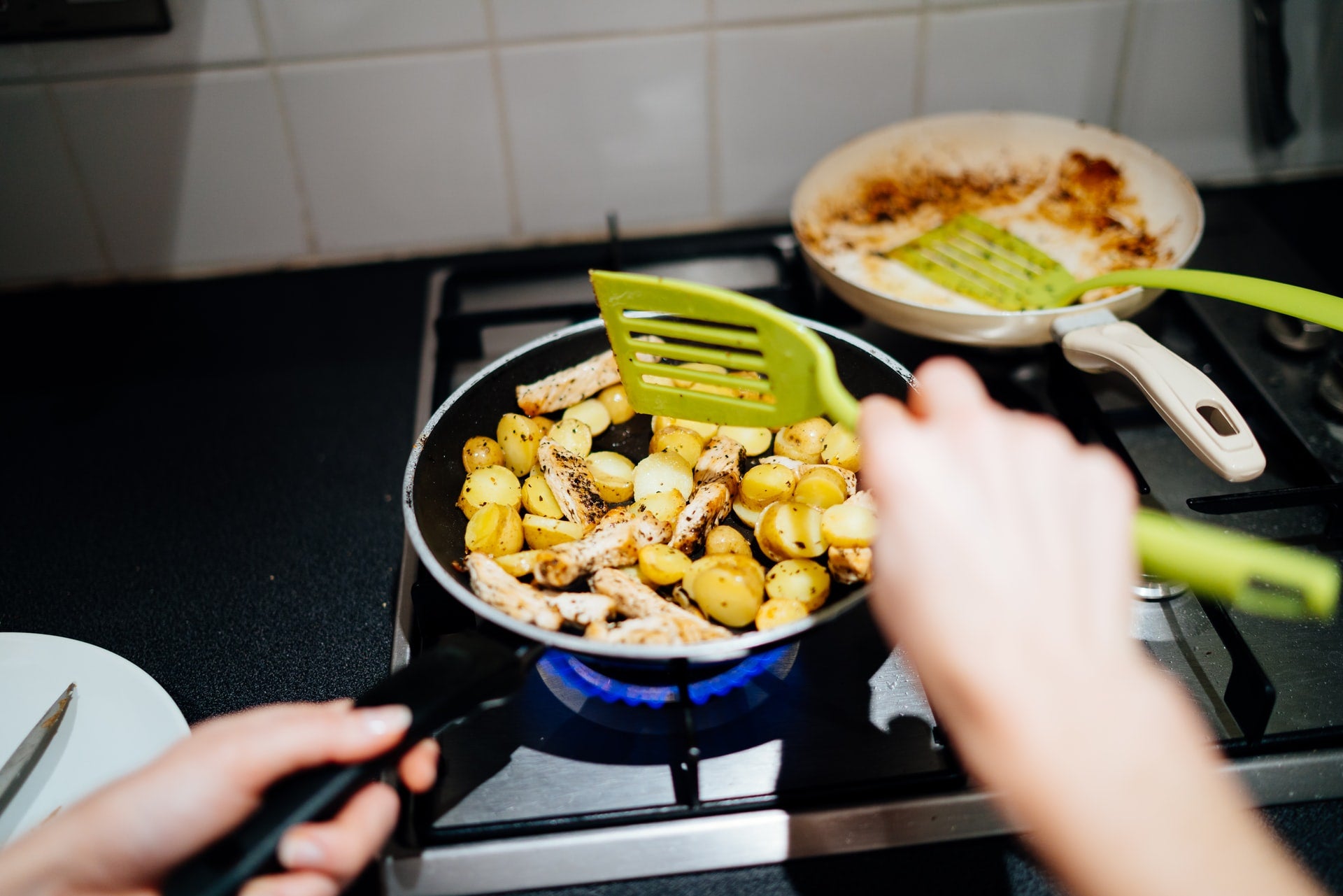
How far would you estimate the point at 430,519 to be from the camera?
0.71m

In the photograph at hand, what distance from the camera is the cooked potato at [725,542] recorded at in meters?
0.72

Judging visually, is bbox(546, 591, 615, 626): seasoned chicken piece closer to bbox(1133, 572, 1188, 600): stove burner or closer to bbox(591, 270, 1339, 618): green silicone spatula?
bbox(591, 270, 1339, 618): green silicone spatula

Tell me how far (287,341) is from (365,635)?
46cm

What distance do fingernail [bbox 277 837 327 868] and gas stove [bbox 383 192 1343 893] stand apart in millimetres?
133

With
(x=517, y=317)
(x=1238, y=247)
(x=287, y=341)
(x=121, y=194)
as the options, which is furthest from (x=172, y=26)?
(x=1238, y=247)

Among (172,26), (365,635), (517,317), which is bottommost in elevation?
(365,635)

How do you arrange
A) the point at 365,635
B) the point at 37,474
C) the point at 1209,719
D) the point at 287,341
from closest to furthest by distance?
the point at 1209,719, the point at 365,635, the point at 37,474, the point at 287,341

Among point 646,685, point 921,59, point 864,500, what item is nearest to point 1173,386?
point 864,500

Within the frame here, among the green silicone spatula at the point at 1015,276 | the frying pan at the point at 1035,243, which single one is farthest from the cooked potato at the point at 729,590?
the green silicone spatula at the point at 1015,276

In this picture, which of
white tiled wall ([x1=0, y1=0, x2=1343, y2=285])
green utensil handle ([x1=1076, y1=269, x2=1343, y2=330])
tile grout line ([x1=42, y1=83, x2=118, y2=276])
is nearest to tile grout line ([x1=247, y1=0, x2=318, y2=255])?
white tiled wall ([x1=0, y1=0, x2=1343, y2=285])

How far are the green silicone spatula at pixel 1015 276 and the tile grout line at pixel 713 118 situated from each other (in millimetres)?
260

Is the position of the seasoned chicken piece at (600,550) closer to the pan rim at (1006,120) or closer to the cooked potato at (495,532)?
the cooked potato at (495,532)

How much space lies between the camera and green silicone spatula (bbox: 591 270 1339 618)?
491 mm

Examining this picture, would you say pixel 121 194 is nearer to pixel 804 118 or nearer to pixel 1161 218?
pixel 804 118
